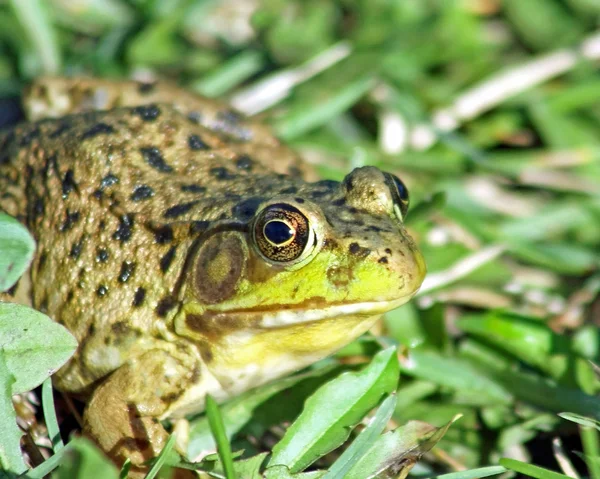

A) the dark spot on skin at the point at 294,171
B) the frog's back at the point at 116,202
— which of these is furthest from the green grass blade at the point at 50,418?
the dark spot on skin at the point at 294,171

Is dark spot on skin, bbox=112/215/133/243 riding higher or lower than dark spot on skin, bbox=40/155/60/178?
lower

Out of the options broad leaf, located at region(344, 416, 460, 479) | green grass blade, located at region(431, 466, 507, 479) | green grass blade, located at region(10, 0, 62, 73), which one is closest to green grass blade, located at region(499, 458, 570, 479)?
green grass blade, located at region(431, 466, 507, 479)

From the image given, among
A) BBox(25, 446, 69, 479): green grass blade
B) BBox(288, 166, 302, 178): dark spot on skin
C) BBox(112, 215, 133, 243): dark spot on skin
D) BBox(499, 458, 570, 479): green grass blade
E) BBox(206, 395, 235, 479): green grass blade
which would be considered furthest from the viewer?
BBox(288, 166, 302, 178): dark spot on skin

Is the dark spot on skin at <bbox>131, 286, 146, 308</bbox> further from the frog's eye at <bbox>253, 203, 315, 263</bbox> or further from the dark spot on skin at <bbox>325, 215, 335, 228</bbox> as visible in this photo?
the dark spot on skin at <bbox>325, 215, 335, 228</bbox>

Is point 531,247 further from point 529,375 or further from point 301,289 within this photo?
point 301,289

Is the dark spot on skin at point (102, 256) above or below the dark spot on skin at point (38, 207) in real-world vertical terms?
below

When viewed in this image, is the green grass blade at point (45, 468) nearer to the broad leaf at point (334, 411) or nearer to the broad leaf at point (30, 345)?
the broad leaf at point (30, 345)
